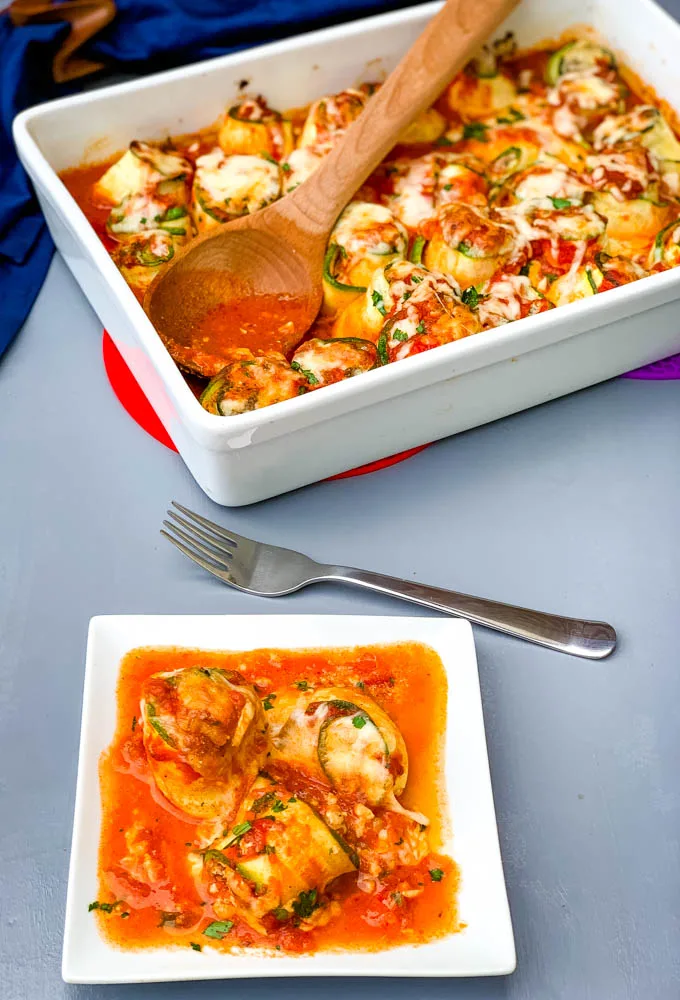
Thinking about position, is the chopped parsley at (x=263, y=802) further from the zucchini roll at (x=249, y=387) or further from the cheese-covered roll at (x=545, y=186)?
the cheese-covered roll at (x=545, y=186)

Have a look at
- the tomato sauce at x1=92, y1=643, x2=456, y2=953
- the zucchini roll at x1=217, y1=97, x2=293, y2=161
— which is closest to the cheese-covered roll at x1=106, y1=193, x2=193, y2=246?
the zucchini roll at x1=217, y1=97, x2=293, y2=161

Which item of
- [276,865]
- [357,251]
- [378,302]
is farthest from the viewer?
[357,251]

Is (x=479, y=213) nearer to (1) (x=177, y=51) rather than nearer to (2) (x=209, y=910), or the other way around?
(1) (x=177, y=51)

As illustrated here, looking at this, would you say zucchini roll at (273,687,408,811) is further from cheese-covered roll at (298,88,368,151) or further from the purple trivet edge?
cheese-covered roll at (298,88,368,151)

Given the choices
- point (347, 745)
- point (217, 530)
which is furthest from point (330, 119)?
point (347, 745)

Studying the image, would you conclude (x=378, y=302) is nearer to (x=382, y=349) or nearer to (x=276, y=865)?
(x=382, y=349)

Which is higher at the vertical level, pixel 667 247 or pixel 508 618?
pixel 667 247

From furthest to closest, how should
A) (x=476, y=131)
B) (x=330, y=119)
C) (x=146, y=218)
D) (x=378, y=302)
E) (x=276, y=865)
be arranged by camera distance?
(x=476, y=131)
(x=330, y=119)
(x=146, y=218)
(x=378, y=302)
(x=276, y=865)
